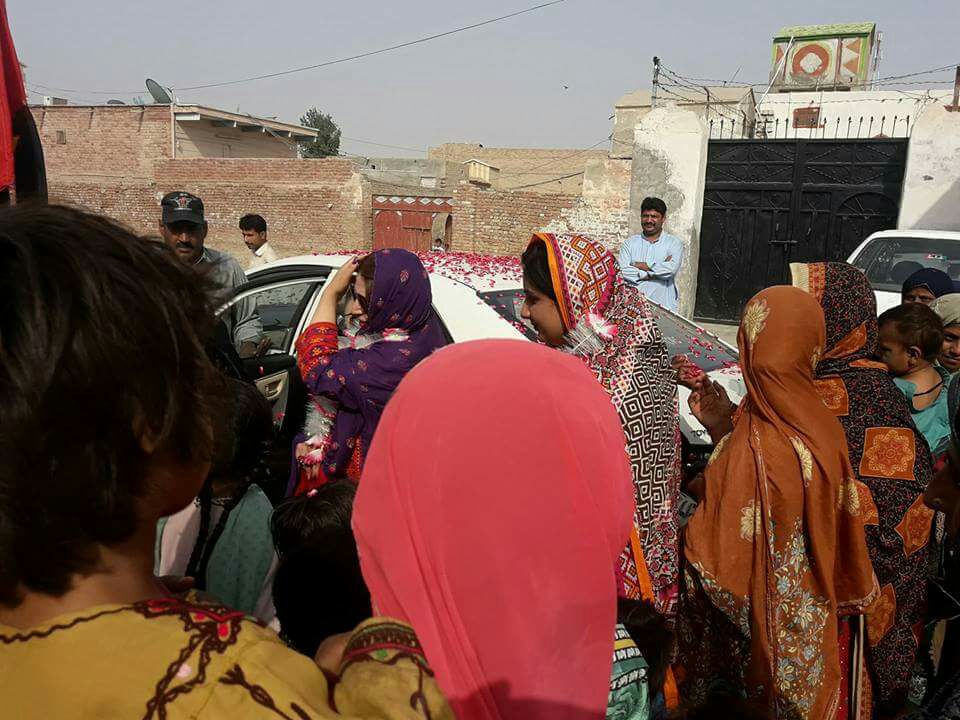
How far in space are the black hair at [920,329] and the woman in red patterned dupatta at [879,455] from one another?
0.92 metres

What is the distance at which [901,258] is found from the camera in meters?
7.43

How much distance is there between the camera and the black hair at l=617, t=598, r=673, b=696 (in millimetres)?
1851

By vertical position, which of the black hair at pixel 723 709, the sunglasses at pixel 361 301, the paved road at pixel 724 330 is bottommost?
the paved road at pixel 724 330

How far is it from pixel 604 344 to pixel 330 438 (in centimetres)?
125

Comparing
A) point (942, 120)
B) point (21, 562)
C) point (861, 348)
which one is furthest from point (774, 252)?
point (21, 562)

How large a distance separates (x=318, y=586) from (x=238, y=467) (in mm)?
535

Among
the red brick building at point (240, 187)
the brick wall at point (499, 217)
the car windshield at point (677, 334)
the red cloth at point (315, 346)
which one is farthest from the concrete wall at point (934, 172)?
the red cloth at point (315, 346)

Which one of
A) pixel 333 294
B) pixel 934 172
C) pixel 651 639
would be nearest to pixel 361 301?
pixel 333 294

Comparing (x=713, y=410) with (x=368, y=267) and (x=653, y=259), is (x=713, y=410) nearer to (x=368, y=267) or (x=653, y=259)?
(x=368, y=267)

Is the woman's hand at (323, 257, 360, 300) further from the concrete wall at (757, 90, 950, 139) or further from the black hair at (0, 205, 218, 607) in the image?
the concrete wall at (757, 90, 950, 139)

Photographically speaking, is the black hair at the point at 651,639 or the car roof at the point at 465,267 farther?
the car roof at the point at 465,267

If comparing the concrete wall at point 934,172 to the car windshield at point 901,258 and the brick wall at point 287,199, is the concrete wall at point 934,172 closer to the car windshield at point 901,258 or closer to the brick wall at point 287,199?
the car windshield at point 901,258

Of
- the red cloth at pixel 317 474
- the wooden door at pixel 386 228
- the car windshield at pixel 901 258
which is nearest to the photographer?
the red cloth at pixel 317 474

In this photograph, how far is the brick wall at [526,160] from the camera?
1442 inches
